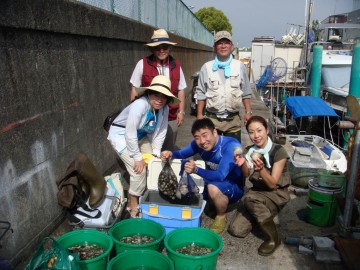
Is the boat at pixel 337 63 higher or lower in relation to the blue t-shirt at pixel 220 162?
higher

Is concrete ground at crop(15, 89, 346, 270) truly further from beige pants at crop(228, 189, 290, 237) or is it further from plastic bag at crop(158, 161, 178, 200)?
plastic bag at crop(158, 161, 178, 200)

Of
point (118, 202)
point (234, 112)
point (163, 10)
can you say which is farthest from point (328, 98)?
point (118, 202)

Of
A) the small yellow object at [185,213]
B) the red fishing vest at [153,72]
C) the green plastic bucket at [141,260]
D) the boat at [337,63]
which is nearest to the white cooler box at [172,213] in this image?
the small yellow object at [185,213]

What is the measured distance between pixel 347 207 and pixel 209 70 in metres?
2.29

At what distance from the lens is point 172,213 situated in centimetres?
320

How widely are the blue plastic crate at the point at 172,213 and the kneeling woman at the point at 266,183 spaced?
581 mm

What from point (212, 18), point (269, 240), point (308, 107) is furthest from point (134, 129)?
point (212, 18)

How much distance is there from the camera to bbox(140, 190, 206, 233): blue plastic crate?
3166 mm

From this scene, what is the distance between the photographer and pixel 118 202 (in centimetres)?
355

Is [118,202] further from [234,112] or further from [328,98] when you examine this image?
[328,98]

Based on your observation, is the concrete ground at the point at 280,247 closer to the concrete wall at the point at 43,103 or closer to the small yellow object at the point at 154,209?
the concrete wall at the point at 43,103

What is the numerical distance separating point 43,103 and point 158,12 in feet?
22.4

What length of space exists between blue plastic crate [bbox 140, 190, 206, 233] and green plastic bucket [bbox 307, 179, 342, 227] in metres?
1.44

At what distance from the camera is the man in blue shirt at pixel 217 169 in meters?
3.49
